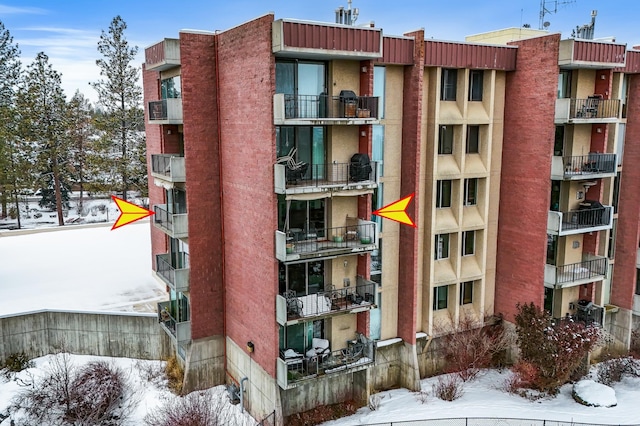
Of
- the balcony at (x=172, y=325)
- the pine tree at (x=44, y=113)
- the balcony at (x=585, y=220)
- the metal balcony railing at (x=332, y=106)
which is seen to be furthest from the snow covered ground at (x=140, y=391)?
the pine tree at (x=44, y=113)

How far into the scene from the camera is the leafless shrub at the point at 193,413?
61.1 ft

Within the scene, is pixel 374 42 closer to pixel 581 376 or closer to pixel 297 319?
pixel 297 319

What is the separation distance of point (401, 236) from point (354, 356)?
5.72 meters

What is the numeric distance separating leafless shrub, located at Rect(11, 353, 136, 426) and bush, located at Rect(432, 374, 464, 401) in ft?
42.6

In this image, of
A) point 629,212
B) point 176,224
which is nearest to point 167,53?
point 176,224

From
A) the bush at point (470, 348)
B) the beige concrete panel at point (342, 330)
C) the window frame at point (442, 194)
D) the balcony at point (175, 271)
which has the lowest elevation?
the bush at point (470, 348)

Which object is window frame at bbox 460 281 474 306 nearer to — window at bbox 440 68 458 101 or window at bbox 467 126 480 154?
window at bbox 467 126 480 154

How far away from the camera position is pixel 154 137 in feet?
89.8

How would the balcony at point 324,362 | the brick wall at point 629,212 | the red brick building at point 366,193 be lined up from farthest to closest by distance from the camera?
the brick wall at point 629,212, the balcony at point 324,362, the red brick building at point 366,193

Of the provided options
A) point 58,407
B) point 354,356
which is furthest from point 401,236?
point 58,407

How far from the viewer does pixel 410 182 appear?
2225 cm

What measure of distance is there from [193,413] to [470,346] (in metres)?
12.5

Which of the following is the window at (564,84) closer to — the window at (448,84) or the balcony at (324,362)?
the window at (448,84)

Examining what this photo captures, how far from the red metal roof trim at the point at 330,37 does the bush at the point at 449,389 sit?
14.0m
